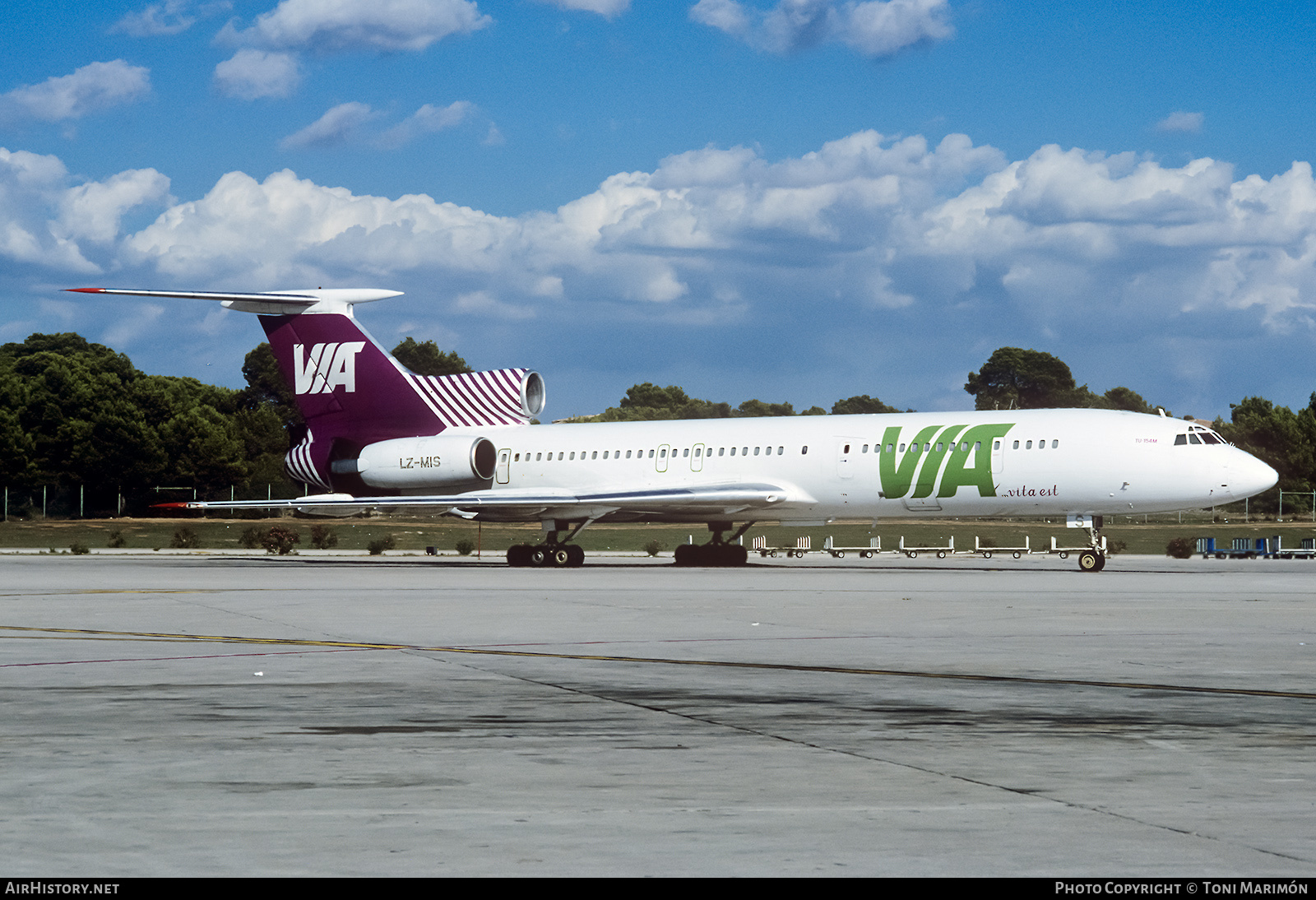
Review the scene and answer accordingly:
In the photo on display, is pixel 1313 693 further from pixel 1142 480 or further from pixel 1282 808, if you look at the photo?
pixel 1142 480

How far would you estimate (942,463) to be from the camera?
35.4 metres

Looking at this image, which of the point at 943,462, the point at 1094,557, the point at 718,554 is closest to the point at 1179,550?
the point at 1094,557

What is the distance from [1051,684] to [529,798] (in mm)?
6279

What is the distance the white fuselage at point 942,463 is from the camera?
33.8m

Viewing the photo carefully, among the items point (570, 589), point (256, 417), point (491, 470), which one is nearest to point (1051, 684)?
point (570, 589)

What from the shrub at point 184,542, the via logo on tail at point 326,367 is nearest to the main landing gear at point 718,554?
the via logo on tail at point 326,367

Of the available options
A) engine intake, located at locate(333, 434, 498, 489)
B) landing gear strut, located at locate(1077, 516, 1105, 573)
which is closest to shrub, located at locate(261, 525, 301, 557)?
engine intake, located at locate(333, 434, 498, 489)

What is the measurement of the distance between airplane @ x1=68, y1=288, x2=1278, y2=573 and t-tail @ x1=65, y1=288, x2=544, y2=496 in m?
0.05

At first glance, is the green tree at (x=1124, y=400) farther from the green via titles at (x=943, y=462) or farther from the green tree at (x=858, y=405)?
the green via titles at (x=943, y=462)

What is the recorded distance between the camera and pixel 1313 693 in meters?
11.3

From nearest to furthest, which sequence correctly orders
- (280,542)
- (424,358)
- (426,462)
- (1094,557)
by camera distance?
(1094,557)
(426,462)
(280,542)
(424,358)

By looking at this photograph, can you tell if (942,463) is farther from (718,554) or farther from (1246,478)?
(718,554)

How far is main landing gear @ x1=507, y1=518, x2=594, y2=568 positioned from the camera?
39781mm

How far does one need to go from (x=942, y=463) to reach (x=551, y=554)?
448 inches
